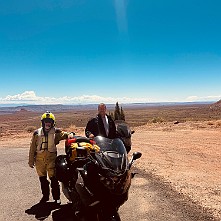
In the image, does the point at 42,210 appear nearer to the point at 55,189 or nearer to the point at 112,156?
the point at 55,189

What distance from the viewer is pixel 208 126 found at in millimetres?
23172

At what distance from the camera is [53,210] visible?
626 cm

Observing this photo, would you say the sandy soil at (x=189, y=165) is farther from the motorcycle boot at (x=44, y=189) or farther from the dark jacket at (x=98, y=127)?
the motorcycle boot at (x=44, y=189)

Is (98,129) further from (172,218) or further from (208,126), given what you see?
(208,126)

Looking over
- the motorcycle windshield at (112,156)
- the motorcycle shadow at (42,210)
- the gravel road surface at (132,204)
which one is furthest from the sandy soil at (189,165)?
the motorcycle shadow at (42,210)

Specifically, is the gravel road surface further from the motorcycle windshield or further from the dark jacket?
the motorcycle windshield

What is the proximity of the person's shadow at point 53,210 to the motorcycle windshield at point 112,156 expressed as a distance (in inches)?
82.9

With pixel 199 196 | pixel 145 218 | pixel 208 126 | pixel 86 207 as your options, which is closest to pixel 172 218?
pixel 145 218

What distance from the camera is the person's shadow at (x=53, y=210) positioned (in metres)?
5.84

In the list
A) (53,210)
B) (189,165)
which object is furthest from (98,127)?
(189,165)

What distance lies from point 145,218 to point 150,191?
1699 mm

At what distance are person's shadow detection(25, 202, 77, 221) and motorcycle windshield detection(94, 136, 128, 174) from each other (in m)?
2.10

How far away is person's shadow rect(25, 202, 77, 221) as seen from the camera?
19.1 feet

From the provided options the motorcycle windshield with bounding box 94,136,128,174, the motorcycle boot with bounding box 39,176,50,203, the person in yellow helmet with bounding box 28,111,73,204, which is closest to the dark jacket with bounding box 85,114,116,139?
the person in yellow helmet with bounding box 28,111,73,204
